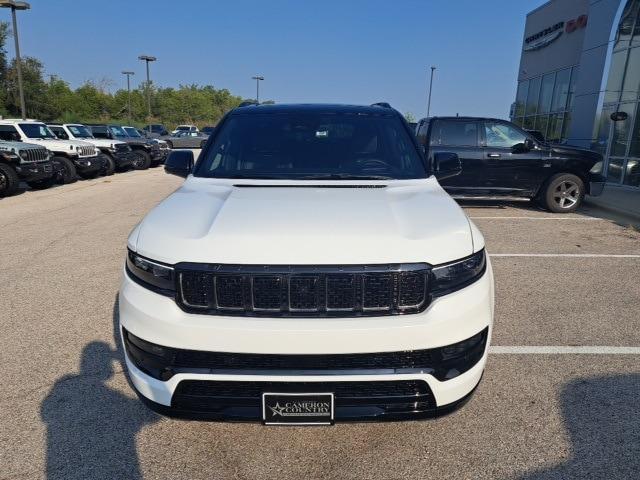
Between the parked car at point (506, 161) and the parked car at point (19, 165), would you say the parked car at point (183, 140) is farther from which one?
the parked car at point (506, 161)

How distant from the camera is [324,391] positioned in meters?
2.02

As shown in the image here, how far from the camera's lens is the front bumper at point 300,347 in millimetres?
2002

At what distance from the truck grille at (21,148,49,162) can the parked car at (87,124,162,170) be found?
610 cm

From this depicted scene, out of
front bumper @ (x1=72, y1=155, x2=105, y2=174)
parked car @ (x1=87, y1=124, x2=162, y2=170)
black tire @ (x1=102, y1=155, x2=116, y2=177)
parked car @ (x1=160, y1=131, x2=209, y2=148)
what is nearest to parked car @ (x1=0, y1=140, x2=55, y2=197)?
front bumper @ (x1=72, y1=155, x2=105, y2=174)

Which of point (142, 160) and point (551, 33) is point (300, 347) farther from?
point (551, 33)

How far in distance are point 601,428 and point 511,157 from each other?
7719 millimetres

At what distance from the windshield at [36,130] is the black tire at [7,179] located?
2.65 metres

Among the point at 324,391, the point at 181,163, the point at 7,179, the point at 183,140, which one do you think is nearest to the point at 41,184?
the point at 7,179

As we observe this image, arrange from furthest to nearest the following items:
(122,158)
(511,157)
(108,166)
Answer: (122,158) < (108,166) < (511,157)

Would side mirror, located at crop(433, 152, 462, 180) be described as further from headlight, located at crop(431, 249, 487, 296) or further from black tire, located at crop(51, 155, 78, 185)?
black tire, located at crop(51, 155, 78, 185)

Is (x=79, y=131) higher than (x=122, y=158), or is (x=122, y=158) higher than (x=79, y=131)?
(x=79, y=131)

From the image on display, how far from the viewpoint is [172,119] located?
77250 millimetres

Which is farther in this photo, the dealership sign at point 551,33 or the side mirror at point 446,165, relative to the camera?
the dealership sign at point 551,33

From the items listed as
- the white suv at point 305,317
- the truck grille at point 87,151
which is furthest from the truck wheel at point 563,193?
the truck grille at point 87,151
